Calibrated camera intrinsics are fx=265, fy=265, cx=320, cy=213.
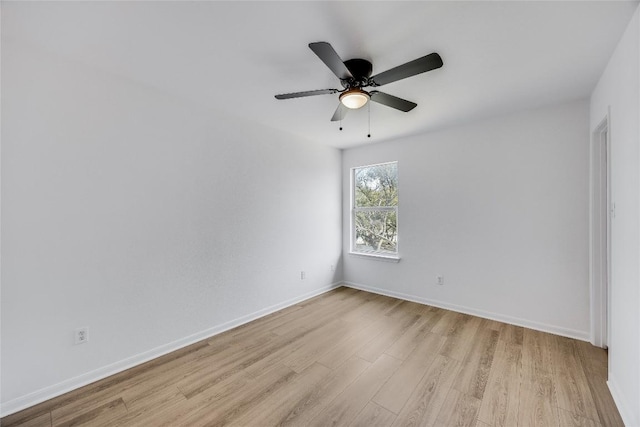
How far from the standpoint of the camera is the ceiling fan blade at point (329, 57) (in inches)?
57.4

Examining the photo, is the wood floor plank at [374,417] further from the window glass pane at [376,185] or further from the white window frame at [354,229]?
the window glass pane at [376,185]

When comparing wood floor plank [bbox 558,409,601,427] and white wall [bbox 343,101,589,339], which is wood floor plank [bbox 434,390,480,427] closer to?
wood floor plank [bbox 558,409,601,427]

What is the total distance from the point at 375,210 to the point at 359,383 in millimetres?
2750

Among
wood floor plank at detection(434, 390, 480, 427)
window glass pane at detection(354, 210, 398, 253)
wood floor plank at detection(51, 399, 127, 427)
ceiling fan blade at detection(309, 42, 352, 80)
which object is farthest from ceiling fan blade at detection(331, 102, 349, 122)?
wood floor plank at detection(51, 399, 127, 427)

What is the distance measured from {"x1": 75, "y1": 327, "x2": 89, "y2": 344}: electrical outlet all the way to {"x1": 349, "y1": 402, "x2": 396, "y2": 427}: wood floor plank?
6.79ft

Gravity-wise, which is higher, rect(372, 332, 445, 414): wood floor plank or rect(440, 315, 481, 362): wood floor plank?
rect(440, 315, 481, 362): wood floor plank

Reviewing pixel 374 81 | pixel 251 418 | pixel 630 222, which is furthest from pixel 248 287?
pixel 630 222

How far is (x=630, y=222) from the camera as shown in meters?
1.59

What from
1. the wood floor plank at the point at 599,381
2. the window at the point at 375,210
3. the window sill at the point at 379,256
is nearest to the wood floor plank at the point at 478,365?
the wood floor plank at the point at 599,381

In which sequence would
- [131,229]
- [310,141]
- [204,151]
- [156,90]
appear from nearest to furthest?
[131,229] → [156,90] → [204,151] → [310,141]

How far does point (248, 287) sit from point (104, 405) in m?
1.58

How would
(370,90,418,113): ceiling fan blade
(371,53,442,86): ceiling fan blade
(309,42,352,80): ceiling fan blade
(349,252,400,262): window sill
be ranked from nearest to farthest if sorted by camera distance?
(309,42,352,80): ceiling fan blade < (371,53,442,86): ceiling fan blade < (370,90,418,113): ceiling fan blade < (349,252,400,262): window sill

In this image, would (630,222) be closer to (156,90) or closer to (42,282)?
(156,90)

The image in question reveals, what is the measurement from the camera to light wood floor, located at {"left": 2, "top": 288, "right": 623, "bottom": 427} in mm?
1695
